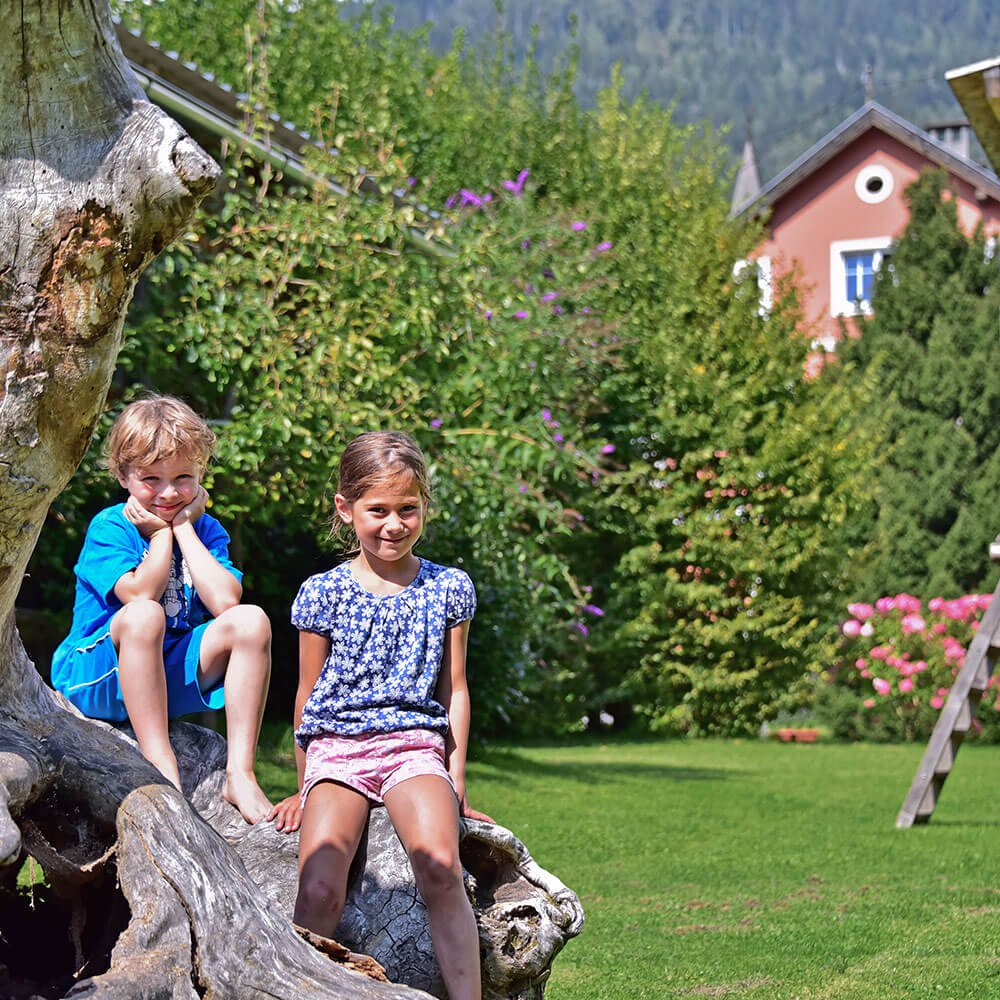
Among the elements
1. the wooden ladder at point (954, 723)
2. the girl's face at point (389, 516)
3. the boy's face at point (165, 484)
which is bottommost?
the wooden ladder at point (954, 723)

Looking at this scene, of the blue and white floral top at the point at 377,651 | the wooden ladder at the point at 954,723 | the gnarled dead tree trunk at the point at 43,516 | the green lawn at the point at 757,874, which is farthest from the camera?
the wooden ladder at the point at 954,723

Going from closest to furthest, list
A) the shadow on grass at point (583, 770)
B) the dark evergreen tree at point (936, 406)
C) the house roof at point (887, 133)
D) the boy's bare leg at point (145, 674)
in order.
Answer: the boy's bare leg at point (145, 674) < the shadow on grass at point (583, 770) < the dark evergreen tree at point (936, 406) < the house roof at point (887, 133)

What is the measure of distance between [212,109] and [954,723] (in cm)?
680

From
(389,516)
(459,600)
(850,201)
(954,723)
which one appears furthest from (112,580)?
(850,201)

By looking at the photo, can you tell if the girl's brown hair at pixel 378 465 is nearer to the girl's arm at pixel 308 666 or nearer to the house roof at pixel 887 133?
the girl's arm at pixel 308 666

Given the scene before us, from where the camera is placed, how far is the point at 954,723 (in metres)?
9.20

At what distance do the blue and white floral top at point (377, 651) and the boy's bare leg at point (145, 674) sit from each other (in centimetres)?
35

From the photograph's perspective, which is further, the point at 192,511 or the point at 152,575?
the point at 192,511

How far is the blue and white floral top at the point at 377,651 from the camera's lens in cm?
362

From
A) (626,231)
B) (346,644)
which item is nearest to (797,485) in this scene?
(626,231)

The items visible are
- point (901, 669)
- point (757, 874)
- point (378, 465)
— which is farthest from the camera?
point (901, 669)

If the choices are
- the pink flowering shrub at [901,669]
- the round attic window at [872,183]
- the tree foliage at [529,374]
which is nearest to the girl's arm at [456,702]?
the tree foliage at [529,374]

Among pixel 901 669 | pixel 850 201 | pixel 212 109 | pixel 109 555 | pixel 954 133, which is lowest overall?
pixel 901 669

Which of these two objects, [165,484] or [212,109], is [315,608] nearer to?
[165,484]
